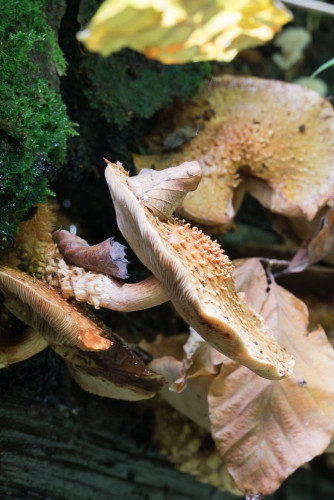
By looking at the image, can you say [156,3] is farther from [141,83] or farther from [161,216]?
A: [141,83]

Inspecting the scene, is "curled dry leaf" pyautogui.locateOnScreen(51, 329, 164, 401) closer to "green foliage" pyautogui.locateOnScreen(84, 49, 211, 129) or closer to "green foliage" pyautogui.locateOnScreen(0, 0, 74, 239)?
"green foliage" pyautogui.locateOnScreen(0, 0, 74, 239)

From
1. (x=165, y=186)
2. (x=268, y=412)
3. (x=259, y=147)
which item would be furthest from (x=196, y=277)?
(x=259, y=147)

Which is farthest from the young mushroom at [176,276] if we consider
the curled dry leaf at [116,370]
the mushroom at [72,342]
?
the curled dry leaf at [116,370]

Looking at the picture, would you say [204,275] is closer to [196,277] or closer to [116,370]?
[196,277]

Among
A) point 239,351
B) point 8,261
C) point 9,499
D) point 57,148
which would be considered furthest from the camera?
point 9,499

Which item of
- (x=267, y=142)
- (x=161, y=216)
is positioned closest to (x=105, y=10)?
(x=161, y=216)
